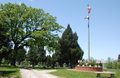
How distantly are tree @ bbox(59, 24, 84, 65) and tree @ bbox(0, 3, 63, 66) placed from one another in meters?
6.04

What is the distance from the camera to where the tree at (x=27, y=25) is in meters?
26.9

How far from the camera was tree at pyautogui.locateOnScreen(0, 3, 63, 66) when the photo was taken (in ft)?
88.2

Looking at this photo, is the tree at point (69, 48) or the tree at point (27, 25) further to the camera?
the tree at point (69, 48)

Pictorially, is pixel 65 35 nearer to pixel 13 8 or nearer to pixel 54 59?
pixel 54 59

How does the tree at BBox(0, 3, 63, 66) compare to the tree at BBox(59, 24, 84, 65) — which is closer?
the tree at BBox(0, 3, 63, 66)

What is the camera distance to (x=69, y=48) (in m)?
37.0

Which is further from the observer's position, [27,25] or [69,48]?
[69,48]

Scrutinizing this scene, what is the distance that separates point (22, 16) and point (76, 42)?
58.8 ft

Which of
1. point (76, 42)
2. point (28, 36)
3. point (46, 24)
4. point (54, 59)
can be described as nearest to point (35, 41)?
point (28, 36)

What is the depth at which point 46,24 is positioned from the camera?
31922mm

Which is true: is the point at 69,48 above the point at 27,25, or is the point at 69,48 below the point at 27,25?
below

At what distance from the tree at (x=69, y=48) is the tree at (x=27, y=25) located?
6.04 m

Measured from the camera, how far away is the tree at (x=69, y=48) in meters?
36.7

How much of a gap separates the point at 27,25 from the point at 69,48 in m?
14.1
